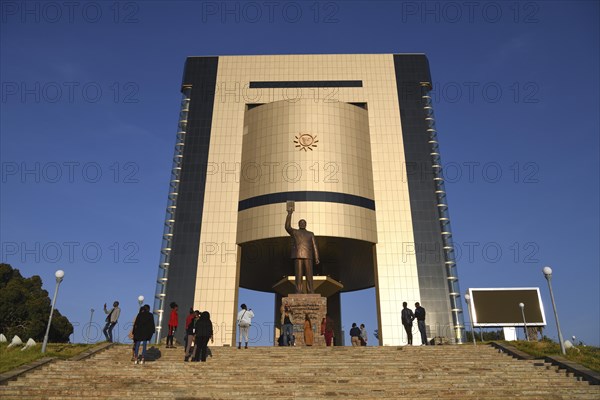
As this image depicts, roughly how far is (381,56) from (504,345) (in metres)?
37.8

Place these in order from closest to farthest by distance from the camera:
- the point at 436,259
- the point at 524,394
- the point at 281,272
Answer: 1. the point at 524,394
2. the point at 436,259
3. the point at 281,272

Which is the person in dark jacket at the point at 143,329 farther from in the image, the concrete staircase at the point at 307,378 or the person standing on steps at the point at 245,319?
the person standing on steps at the point at 245,319

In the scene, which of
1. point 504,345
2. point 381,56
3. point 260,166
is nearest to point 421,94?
→ point 381,56

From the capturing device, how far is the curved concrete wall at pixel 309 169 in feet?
136

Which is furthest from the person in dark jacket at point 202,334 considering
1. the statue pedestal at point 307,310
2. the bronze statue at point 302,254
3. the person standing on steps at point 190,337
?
the bronze statue at point 302,254

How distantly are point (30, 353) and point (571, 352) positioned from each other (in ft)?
63.3

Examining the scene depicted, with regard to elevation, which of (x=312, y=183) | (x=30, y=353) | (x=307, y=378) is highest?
(x=312, y=183)

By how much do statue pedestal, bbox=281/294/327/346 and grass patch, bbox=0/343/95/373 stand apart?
938 cm

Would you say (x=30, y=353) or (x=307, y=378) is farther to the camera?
(x=30, y=353)

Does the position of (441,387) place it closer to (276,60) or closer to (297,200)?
(297,200)

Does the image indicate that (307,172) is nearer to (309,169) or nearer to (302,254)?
(309,169)

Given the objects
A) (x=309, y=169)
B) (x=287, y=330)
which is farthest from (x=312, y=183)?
(x=287, y=330)

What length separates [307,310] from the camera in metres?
23.9

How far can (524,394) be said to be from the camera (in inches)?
446
